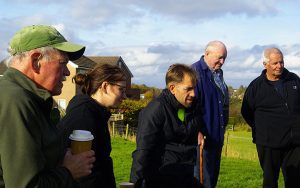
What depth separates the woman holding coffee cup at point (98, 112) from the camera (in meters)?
3.57

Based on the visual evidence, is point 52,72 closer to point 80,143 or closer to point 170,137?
point 80,143

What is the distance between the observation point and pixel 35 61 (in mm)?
2756

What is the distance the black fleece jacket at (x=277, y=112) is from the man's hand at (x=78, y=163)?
5281 mm

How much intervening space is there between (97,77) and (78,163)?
1373 mm

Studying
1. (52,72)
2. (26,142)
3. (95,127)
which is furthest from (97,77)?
(26,142)

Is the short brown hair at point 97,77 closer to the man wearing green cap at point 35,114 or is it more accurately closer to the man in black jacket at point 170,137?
the man wearing green cap at point 35,114

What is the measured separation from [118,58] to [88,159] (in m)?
57.2

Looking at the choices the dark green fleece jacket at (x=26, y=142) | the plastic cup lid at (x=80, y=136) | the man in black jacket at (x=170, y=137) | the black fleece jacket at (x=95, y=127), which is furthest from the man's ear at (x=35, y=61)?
the man in black jacket at (x=170, y=137)

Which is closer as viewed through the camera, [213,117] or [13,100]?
[13,100]

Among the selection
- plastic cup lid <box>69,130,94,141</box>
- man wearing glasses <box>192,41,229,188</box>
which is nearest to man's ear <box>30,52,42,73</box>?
plastic cup lid <box>69,130,94,141</box>

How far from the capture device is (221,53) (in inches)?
276

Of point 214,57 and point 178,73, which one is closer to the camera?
point 178,73

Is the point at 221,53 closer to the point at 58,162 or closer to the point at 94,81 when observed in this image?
the point at 94,81

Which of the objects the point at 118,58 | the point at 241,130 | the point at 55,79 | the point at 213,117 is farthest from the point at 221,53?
the point at 118,58
